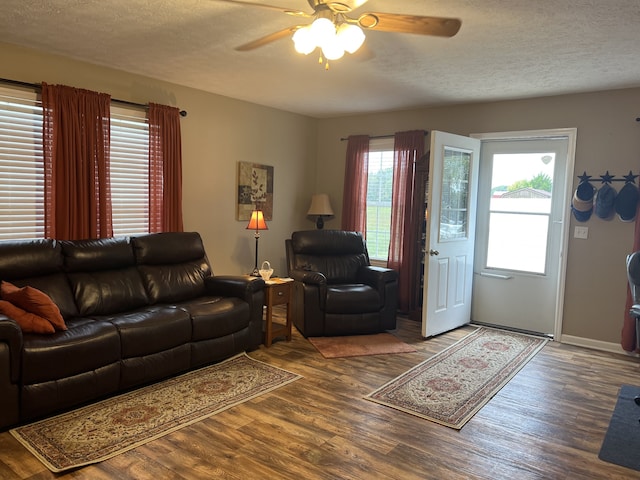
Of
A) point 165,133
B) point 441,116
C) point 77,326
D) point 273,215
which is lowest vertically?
point 77,326

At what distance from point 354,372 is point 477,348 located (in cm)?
139

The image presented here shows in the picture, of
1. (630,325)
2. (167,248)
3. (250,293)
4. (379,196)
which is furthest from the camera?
(379,196)

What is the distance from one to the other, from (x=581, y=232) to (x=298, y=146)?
3412mm

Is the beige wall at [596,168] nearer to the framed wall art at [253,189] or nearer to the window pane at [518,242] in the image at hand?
the window pane at [518,242]

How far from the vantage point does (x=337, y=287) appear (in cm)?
473

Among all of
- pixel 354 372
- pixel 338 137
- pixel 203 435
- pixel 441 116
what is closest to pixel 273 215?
pixel 338 137

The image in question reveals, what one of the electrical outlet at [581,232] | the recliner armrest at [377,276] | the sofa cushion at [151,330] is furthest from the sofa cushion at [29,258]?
the electrical outlet at [581,232]

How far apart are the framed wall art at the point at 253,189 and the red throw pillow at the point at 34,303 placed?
2607 mm

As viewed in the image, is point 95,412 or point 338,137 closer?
point 95,412

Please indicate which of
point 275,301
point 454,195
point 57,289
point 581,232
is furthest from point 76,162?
point 581,232

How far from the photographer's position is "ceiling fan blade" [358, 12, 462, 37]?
219 centimetres

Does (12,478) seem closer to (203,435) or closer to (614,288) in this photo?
(203,435)

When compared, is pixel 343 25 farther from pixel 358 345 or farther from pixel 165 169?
pixel 358 345

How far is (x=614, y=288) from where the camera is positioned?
172 inches
